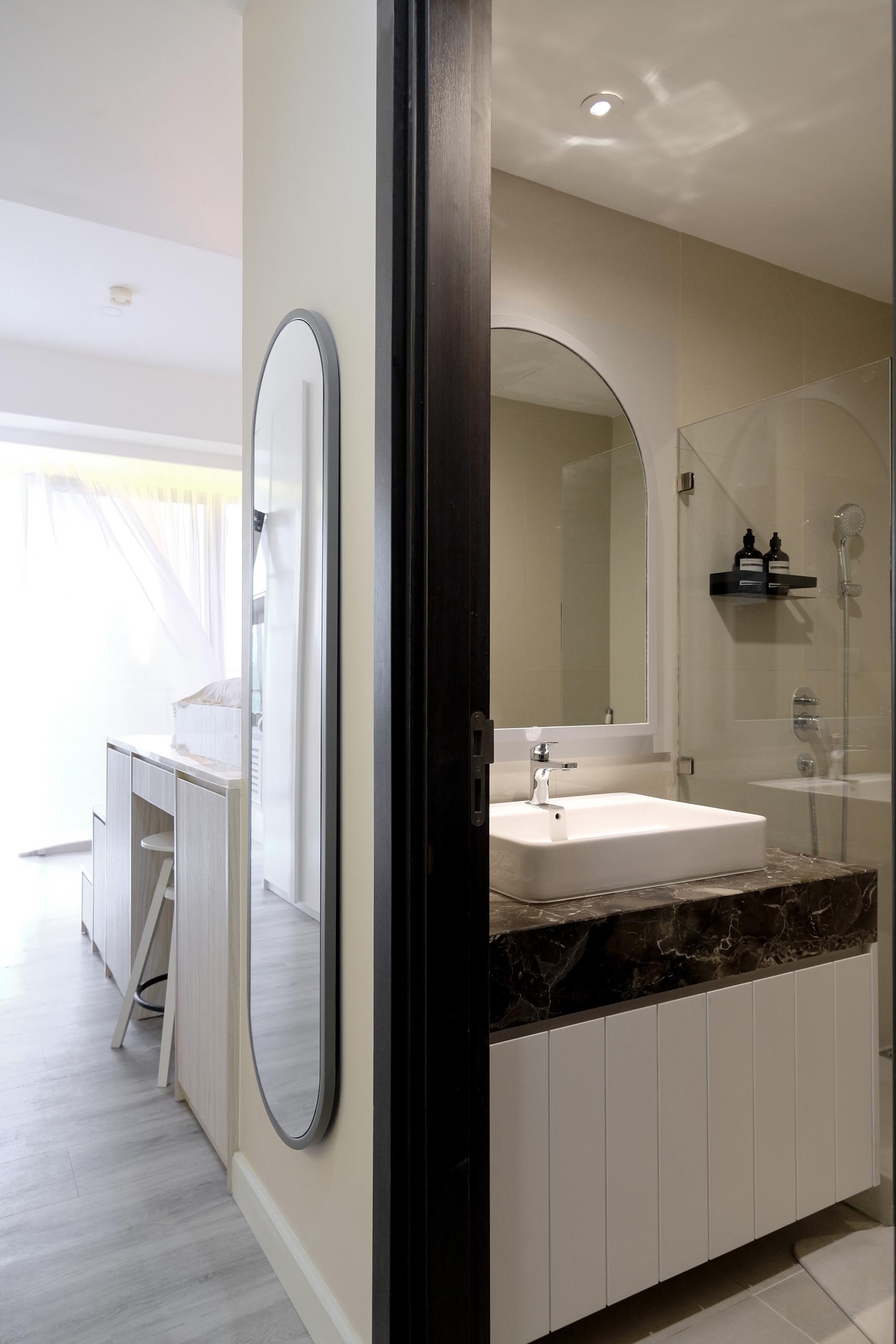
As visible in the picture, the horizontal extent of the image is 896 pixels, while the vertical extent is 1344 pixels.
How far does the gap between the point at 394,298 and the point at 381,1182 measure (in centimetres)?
117

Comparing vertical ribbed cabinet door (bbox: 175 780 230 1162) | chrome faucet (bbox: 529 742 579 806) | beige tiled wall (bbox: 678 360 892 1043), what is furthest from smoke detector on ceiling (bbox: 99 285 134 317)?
Result: chrome faucet (bbox: 529 742 579 806)

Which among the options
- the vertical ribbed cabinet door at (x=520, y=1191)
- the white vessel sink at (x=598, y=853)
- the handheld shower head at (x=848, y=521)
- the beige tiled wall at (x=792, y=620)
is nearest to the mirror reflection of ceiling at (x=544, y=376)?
the beige tiled wall at (x=792, y=620)

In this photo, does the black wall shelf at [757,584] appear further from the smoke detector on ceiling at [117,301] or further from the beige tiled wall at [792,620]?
the smoke detector on ceiling at [117,301]

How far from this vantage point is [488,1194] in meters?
1.15

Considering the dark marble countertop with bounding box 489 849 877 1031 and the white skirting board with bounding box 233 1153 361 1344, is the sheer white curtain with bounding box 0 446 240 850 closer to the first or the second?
the white skirting board with bounding box 233 1153 361 1344

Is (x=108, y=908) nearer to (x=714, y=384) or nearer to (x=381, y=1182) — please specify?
(x=381, y=1182)

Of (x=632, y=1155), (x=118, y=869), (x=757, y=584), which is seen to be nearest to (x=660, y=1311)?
(x=632, y=1155)

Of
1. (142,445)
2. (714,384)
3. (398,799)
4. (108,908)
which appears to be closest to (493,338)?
(714,384)

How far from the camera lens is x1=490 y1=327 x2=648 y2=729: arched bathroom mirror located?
2.05m

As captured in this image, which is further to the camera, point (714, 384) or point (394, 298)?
point (714, 384)

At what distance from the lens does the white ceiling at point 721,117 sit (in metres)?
1.65

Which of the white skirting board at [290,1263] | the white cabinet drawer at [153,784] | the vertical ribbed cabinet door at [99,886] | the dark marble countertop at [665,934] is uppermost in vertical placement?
the white cabinet drawer at [153,784]

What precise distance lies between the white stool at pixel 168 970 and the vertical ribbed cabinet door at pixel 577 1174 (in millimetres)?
1324

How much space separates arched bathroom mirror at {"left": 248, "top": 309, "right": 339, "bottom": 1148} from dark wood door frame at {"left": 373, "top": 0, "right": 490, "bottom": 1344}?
200mm
